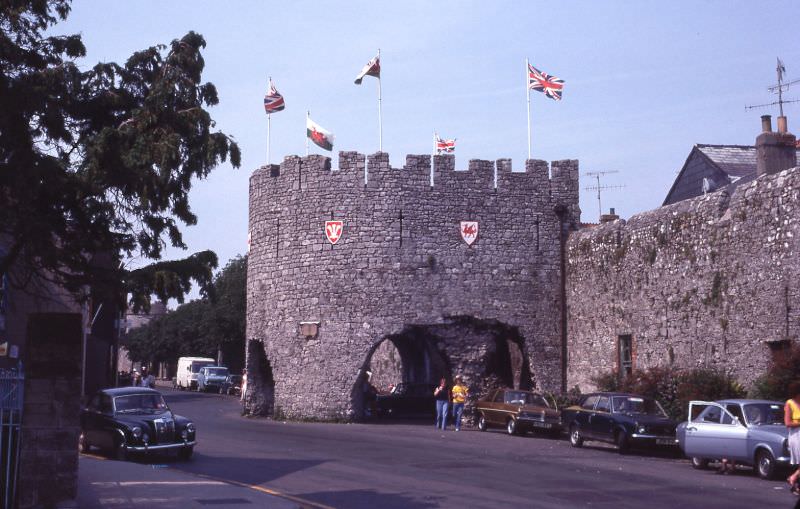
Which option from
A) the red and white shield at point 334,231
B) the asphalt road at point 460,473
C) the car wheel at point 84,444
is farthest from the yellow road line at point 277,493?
the red and white shield at point 334,231

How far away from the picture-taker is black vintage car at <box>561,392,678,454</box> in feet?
70.2

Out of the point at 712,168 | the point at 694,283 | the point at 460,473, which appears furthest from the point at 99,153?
the point at 712,168

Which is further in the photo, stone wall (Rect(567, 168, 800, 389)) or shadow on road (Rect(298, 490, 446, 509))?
stone wall (Rect(567, 168, 800, 389))

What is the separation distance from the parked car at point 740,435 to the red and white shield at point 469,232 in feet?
41.9

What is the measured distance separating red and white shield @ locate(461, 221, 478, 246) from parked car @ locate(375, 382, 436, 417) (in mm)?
6541

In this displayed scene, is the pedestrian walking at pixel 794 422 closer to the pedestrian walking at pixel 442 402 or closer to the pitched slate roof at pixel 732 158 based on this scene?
the pedestrian walking at pixel 442 402

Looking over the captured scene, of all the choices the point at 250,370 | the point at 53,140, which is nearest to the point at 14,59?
the point at 53,140

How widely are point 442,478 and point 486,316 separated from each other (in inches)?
609

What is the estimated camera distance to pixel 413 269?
31266 millimetres

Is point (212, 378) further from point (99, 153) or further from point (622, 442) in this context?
point (99, 153)

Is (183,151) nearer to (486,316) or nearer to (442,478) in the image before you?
(442,478)

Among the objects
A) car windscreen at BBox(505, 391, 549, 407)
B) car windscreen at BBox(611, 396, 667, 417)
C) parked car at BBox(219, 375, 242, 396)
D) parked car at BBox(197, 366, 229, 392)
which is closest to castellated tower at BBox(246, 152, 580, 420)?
car windscreen at BBox(505, 391, 549, 407)

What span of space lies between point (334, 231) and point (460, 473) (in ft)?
51.4

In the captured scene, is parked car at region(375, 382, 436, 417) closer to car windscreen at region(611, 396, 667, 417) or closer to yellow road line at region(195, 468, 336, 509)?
car windscreen at region(611, 396, 667, 417)
